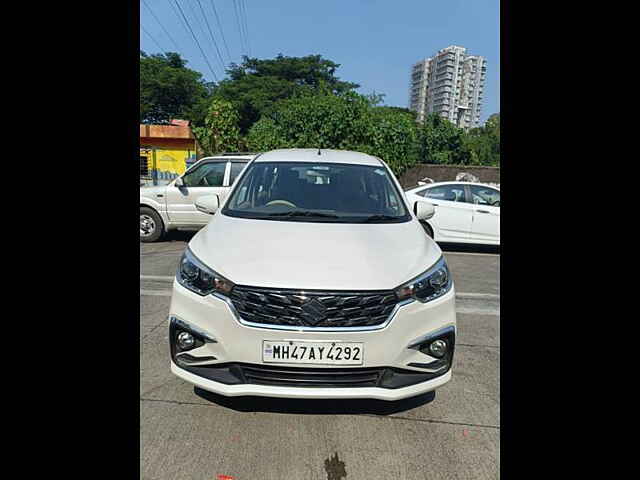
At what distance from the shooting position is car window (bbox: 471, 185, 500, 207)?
8.17 metres

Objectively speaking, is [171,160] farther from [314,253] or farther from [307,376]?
[307,376]

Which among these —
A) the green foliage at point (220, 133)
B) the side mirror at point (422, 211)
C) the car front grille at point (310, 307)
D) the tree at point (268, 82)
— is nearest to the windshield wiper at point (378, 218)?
the side mirror at point (422, 211)

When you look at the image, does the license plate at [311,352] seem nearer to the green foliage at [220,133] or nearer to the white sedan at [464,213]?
the white sedan at [464,213]

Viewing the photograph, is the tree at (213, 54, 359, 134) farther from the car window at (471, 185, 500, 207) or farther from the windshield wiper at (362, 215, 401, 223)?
the windshield wiper at (362, 215, 401, 223)

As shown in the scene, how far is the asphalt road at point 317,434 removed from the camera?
213 cm

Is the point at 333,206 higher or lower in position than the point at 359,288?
higher

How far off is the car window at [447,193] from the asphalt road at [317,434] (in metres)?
5.41

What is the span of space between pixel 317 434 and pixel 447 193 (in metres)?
6.73

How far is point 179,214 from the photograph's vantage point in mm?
8305

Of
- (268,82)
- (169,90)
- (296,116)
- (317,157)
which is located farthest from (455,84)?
(317,157)

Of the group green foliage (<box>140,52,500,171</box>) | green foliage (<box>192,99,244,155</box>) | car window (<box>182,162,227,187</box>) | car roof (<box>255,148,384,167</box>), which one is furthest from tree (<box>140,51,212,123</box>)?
car roof (<box>255,148,384,167</box>)
